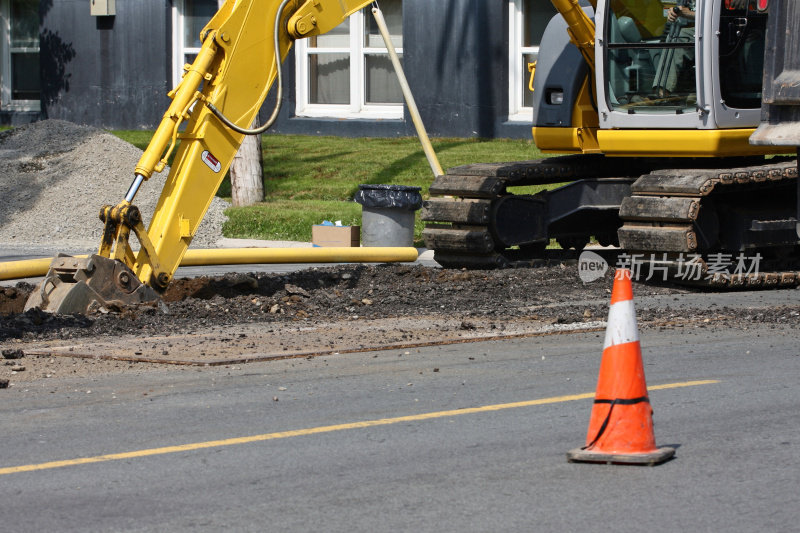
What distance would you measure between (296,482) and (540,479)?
1.16 metres

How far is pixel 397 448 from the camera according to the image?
6.71m

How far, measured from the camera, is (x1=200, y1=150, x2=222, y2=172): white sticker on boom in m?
11.7

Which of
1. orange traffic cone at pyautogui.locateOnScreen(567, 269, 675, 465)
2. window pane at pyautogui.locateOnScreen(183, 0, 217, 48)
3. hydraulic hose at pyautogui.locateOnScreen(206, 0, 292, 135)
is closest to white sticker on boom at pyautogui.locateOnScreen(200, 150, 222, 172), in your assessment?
hydraulic hose at pyautogui.locateOnScreen(206, 0, 292, 135)

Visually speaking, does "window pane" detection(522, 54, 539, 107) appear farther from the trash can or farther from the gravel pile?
the trash can

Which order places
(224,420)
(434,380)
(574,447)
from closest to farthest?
1. (574,447)
2. (224,420)
3. (434,380)

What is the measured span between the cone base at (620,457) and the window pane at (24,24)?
30206mm

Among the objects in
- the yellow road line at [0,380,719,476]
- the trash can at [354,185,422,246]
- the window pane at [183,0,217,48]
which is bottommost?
the yellow road line at [0,380,719,476]

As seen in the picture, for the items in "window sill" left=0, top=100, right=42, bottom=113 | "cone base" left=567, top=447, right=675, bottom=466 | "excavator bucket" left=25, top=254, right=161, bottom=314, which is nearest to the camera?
"cone base" left=567, top=447, right=675, bottom=466

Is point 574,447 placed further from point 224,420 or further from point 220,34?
point 220,34

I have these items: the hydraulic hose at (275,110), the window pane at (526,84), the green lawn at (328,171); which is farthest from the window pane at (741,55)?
the window pane at (526,84)

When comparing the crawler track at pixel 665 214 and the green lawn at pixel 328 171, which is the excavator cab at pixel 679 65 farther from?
the green lawn at pixel 328 171

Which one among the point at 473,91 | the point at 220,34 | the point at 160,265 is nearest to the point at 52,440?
the point at 160,265

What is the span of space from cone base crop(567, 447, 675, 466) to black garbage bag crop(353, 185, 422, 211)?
37.4 feet

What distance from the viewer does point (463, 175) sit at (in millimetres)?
15188
